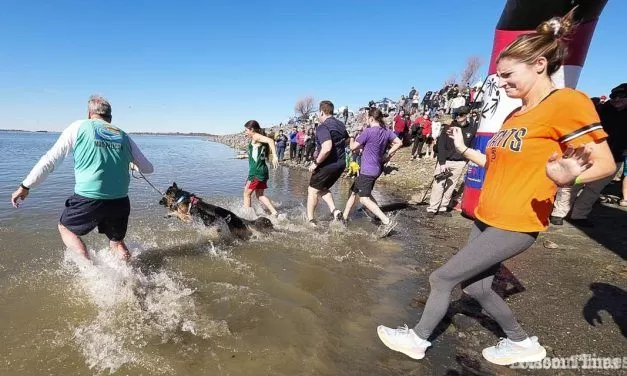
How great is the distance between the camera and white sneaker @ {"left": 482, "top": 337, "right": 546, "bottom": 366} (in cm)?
245

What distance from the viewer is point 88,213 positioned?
11.0 ft

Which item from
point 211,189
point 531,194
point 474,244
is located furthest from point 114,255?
point 211,189

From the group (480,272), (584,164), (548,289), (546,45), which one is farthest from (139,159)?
(548,289)

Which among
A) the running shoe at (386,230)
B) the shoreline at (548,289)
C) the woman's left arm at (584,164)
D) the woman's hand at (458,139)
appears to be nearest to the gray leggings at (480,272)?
the shoreline at (548,289)

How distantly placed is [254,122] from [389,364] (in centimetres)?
492

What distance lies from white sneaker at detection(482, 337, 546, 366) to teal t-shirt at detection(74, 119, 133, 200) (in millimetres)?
3827

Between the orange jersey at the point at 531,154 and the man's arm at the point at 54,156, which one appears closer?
the orange jersey at the point at 531,154

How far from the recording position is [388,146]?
6348mm

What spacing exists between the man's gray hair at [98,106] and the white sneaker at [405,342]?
346 centimetres

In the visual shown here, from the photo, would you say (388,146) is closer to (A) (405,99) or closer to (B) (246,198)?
(B) (246,198)

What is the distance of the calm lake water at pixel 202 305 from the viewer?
8.19 ft

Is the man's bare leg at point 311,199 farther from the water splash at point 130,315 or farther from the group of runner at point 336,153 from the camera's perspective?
the water splash at point 130,315

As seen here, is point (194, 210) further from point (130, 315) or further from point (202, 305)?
point (130, 315)

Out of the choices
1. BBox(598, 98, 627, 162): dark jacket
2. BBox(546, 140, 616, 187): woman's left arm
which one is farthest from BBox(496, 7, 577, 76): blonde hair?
BBox(598, 98, 627, 162): dark jacket
